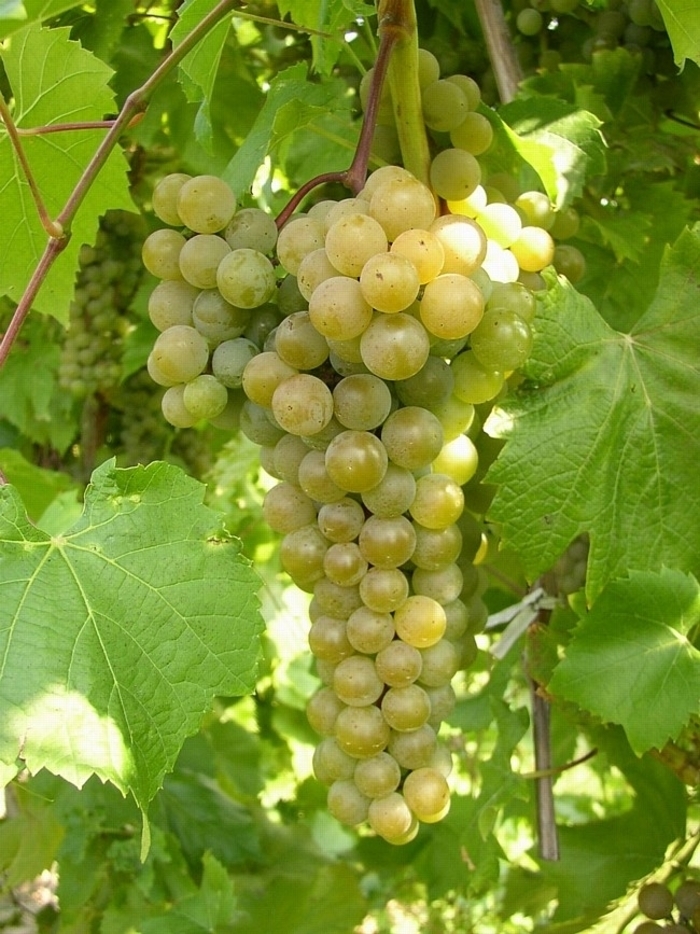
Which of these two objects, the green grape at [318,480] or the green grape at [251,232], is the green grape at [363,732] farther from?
the green grape at [251,232]

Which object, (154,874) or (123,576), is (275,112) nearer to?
(123,576)

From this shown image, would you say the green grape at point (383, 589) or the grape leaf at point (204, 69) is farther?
the grape leaf at point (204, 69)

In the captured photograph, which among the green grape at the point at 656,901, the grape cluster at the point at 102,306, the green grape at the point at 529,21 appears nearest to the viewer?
the green grape at the point at 656,901

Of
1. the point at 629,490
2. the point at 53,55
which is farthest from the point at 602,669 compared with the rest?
the point at 53,55

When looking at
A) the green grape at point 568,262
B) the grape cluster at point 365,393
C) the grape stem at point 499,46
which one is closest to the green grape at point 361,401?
the grape cluster at point 365,393

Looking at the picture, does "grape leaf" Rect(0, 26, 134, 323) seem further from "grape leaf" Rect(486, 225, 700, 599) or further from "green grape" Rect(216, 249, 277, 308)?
"grape leaf" Rect(486, 225, 700, 599)

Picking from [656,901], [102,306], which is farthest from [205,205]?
[102,306]
